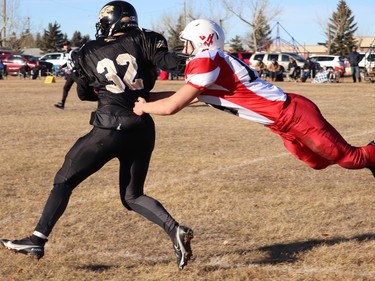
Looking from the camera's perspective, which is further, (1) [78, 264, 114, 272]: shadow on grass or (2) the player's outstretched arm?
(1) [78, 264, 114, 272]: shadow on grass

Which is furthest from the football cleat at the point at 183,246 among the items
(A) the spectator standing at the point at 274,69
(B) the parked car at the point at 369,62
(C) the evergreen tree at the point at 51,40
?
(C) the evergreen tree at the point at 51,40

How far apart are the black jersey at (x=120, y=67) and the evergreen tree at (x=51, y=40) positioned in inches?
3405

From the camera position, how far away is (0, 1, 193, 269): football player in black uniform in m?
4.57

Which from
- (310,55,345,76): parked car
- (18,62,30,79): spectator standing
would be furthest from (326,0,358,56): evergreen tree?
(18,62,30,79): spectator standing

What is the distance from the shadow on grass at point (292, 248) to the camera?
5.12 m

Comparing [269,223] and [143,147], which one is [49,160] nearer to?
[269,223]

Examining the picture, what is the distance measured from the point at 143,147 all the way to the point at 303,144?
1.09m

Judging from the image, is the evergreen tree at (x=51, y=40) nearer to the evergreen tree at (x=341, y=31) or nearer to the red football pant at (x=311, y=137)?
the evergreen tree at (x=341, y=31)


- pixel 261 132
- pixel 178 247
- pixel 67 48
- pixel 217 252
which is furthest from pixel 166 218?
pixel 67 48

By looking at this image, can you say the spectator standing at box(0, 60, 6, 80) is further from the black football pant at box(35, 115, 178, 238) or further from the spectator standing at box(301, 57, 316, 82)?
the black football pant at box(35, 115, 178, 238)

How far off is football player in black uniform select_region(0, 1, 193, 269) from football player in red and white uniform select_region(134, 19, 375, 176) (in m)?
0.15

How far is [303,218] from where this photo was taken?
20.9 ft

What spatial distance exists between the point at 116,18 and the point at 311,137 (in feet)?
4.94

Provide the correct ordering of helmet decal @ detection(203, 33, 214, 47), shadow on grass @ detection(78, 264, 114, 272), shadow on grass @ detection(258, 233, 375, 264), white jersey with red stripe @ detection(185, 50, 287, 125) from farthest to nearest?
shadow on grass @ detection(258, 233, 375, 264)
shadow on grass @ detection(78, 264, 114, 272)
helmet decal @ detection(203, 33, 214, 47)
white jersey with red stripe @ detection(185, 50, 287, 125)
